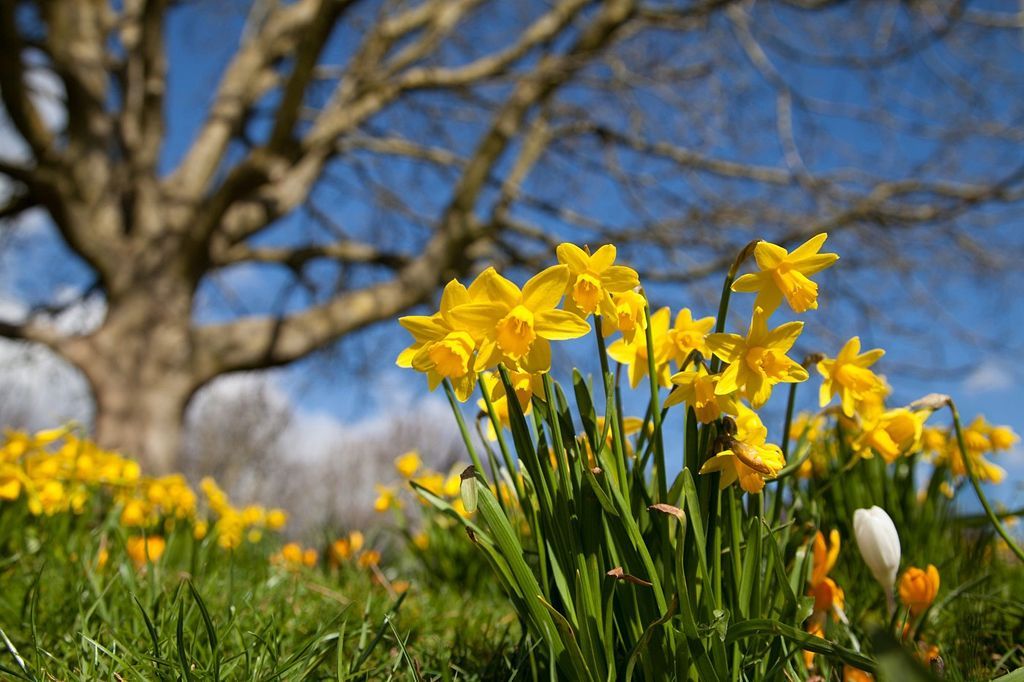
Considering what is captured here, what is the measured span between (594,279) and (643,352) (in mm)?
211

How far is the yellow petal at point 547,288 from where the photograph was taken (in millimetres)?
864

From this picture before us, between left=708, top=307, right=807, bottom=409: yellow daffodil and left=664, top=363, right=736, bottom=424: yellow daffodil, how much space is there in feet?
0.08

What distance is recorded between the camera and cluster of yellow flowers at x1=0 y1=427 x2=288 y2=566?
75.4 inches

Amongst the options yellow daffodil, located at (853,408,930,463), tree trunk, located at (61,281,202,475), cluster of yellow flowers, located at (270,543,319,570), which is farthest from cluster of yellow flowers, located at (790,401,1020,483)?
tree trunk, located at (61,281,202,475)

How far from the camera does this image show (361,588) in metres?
2.12

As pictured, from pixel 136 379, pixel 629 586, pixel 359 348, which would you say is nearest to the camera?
pixel 629 586

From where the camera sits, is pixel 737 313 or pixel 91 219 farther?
pixel 737 313

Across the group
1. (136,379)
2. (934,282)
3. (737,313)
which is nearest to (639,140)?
(737,313)

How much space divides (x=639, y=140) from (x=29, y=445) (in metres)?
5.16

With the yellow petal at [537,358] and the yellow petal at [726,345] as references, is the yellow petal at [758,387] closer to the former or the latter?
the yellow petal at [726,345]

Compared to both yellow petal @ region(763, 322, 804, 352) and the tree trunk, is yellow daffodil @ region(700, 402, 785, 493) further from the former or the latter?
the tree trunk

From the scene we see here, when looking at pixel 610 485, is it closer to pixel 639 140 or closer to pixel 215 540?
pixel 215 540

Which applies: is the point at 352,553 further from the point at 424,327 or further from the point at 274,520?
the point at 424,327

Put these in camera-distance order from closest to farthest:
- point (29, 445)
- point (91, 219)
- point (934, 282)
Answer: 1. point (29, 445)
2. point (91, 219)
3. point (934, 282)
